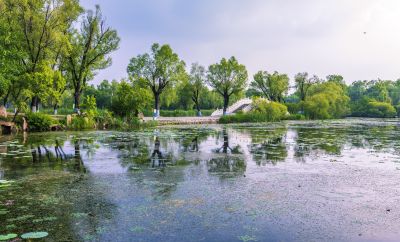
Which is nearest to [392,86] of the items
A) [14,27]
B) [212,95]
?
[212,95]

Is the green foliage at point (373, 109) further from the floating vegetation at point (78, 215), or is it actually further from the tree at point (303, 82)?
the floating vegetation at point (78, 215)

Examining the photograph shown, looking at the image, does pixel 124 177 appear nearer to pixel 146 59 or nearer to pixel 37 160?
pixel 37 160

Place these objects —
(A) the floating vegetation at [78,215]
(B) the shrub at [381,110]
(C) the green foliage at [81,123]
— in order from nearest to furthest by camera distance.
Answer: (A) the floating vegetation at [78,215] → (C) the green foliage at [81,123] → (B) the shrub at [381,110]

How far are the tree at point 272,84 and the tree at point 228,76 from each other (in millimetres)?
13479

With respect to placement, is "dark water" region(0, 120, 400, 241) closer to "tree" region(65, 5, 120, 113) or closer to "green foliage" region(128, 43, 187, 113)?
"tree" region(65, 5, 120, 113)

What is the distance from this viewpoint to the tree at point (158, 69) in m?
47.7

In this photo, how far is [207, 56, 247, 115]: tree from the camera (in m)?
57.5

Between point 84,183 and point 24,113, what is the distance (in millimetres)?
21804

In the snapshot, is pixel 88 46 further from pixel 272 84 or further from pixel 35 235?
pixel 272 84

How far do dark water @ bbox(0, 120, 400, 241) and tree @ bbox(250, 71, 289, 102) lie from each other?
58.6 meters

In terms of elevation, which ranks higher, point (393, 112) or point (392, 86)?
point (392, 86)

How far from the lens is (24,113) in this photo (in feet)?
89.2

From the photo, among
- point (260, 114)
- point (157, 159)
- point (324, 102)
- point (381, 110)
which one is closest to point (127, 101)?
point (260, 114)

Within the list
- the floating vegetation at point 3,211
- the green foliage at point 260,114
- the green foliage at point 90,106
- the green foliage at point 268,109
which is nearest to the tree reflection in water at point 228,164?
the floating vegetation at point 3,211
